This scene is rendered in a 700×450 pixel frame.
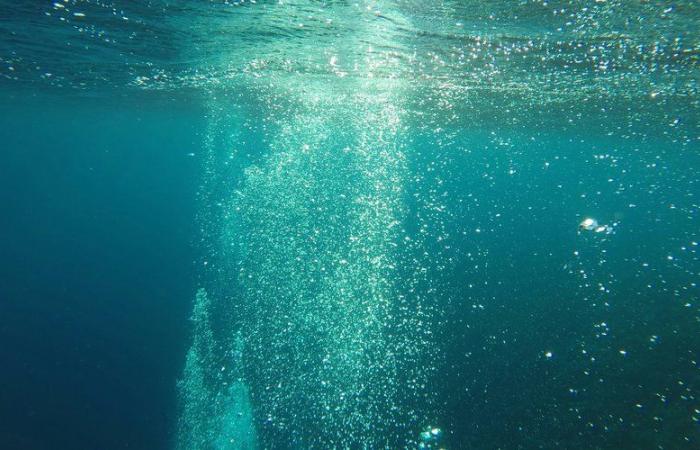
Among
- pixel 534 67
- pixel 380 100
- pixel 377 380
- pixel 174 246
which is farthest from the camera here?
pixel 174 246

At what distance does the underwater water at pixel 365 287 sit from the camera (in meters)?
6.30

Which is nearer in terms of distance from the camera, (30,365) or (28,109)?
(30,365)

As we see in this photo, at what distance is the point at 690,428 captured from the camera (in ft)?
19.1

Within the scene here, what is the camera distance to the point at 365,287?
38.4 ft

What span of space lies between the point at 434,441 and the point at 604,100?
42.4ft

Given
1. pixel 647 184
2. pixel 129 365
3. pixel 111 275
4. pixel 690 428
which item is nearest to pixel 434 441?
pixel 690 428

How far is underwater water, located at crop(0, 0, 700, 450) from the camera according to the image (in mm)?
→ 6305

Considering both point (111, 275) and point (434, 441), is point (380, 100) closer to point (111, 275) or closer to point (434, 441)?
point (434, 441)

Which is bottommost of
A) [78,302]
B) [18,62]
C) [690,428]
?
[78,302]

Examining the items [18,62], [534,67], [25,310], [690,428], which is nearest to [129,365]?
[25,310]

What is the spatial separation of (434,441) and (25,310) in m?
15.7

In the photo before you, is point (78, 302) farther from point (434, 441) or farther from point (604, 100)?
point (604, 100)

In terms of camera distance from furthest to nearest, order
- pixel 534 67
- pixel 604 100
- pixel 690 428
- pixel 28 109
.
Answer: pixel 28 109 → pixel 604 100 → pixel 534 67 → pixel 690 428

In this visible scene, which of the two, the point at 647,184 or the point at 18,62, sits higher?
the point at 18,62
